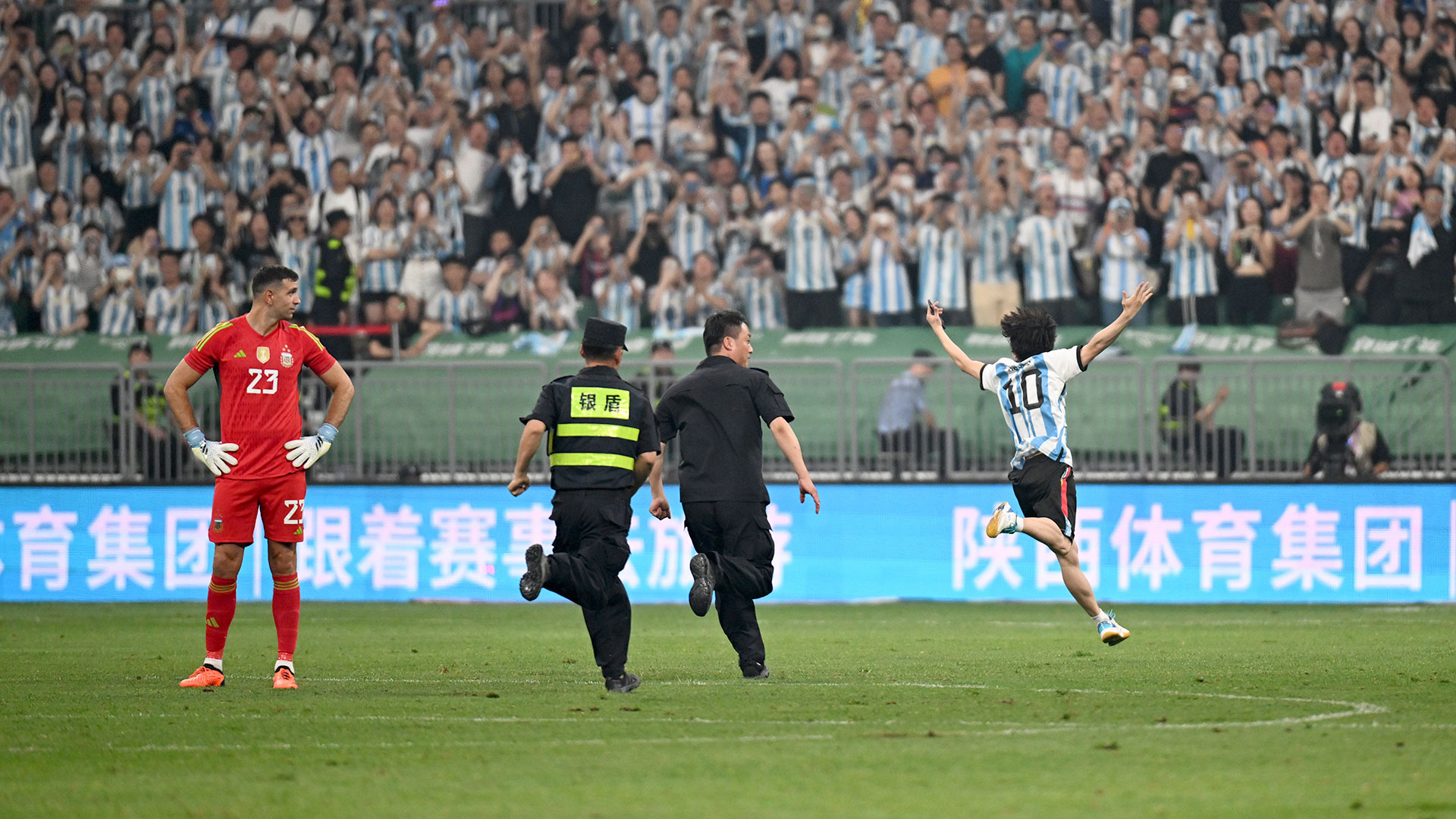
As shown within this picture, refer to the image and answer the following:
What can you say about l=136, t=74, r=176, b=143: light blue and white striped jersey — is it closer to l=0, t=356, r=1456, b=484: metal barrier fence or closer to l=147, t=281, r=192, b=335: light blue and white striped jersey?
l=147, t=281, r=192, b=335: light blue and white striped jersey

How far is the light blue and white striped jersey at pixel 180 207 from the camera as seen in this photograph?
2330cm

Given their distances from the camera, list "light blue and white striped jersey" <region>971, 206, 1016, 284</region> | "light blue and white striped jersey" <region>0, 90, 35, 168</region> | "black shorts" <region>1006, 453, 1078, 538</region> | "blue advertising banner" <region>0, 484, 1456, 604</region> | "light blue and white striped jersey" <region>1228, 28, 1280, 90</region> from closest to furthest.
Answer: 1. "black shorts" <region>1006, 453, 1078, 538</region>
2. "blue advertising banner" <region>0, 484, 1456, 604</region>
3. "light blue and white striped jersey" <region>971, 206, 1016, 284</region>
4. "light blue and white striped jersey" <region>1228, 28, 1280, 90</region>
5. "light blue and white striped jersey" <region>0, 90, 35, 168</region>

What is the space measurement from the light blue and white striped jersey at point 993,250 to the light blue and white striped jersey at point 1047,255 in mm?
183

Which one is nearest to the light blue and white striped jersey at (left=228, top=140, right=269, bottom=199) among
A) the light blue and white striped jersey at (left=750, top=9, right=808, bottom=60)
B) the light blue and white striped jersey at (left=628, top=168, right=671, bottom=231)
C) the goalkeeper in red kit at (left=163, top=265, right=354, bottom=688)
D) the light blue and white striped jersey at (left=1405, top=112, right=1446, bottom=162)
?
the light blue and white striped jersey at (left=628, top=168, right=671, bottom=231)

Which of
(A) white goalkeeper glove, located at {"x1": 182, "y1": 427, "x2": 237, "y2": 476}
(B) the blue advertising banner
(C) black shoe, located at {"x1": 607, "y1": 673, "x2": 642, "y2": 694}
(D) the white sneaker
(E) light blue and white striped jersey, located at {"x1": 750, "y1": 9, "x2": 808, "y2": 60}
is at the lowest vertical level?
(B) the blue advertising banner

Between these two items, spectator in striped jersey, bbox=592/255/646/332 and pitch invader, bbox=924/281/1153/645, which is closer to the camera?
pitch invader, bbox=924/281/1153/645

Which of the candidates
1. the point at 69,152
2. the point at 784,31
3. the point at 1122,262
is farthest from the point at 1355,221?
the point at 69,152

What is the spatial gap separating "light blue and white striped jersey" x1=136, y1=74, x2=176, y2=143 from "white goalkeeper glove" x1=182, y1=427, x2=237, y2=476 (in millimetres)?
15757

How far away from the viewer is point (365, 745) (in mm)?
7336

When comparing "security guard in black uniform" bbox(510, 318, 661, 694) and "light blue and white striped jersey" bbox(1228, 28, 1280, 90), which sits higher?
"light blue and white striped jersey" bbox(1228, 28, 1280, 90)

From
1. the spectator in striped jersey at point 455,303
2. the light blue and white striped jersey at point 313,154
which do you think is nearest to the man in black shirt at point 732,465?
the spectator in striped jersey at point 455,303

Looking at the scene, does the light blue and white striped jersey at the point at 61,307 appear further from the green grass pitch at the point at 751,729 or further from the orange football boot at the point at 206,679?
the orange football boot at the point at 206,679

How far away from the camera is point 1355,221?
843 inches

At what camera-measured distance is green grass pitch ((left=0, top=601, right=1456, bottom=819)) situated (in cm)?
604
